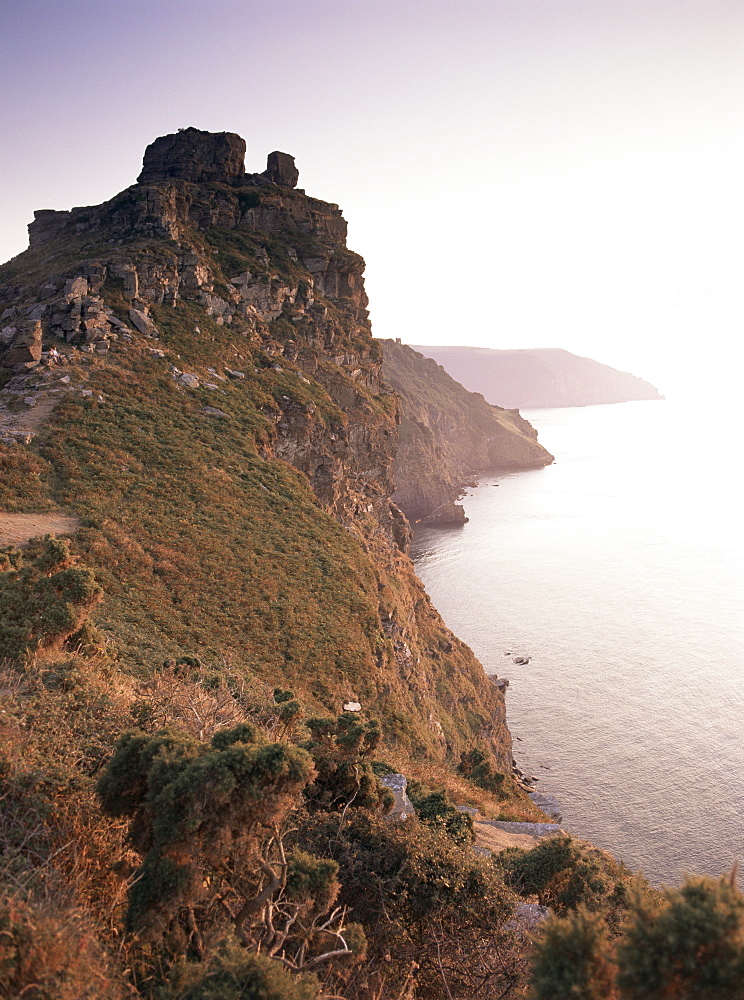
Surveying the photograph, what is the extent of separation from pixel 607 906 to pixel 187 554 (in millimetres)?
22089

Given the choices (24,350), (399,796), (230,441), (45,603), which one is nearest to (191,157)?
(24,350)

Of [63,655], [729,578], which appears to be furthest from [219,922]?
[729,578]

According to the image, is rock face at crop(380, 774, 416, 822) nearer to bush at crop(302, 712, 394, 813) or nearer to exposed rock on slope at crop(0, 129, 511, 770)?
bush at crop(302, 712, 394, 813)

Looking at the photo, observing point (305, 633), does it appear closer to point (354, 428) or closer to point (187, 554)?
point (187, 554)

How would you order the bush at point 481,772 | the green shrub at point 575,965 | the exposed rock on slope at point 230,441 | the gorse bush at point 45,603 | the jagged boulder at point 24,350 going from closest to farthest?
the green shrub at point 575,965
the gorse bush at point 45,603
the exposed rock on slope at point 230,441
the bush at point 481,772
the jagged boulder at point 24,350

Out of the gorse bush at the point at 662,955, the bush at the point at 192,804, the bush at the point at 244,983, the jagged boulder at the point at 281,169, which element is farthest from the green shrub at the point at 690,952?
the jagged boulder at the point at 281,169

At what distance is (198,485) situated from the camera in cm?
3312

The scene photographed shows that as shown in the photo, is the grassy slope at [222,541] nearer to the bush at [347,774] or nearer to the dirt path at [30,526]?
the dirt path at [30,526]

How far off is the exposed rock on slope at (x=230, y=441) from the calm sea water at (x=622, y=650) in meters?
8.34

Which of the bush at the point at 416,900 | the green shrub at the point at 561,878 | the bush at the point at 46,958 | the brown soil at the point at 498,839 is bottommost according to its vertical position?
the brown soil at the point at 498,839

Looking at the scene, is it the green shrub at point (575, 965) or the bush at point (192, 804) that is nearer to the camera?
the green shrub at point (575, 965)

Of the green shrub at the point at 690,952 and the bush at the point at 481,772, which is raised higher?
the green shrub at the point at 690,952

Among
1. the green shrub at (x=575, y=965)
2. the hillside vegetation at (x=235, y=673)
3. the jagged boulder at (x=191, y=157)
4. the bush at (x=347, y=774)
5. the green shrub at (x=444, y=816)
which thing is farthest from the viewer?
the jagged boulder at (x=191, y=157)

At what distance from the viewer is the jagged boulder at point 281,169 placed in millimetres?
61000
